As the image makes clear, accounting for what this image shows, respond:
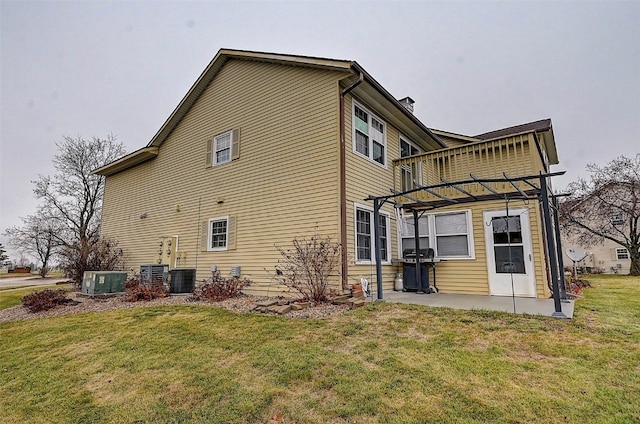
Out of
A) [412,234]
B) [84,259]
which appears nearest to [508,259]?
[412,234]

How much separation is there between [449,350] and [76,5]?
19779 mm

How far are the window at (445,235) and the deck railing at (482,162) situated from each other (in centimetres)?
74

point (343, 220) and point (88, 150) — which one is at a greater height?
point (88, 150)

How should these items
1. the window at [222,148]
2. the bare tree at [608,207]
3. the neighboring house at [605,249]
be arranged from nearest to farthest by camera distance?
the window at [222,148], the bare tree at [608,207], the neighboring house at [605,249]

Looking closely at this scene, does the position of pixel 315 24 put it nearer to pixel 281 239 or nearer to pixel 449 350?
pixel 281 239

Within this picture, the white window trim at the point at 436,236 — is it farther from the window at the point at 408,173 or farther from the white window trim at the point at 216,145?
the white window trim at the point at 216,145

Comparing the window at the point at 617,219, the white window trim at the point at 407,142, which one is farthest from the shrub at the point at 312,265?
the window at the point at 617,219

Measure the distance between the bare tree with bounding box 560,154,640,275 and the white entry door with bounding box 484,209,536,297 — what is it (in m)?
14.9

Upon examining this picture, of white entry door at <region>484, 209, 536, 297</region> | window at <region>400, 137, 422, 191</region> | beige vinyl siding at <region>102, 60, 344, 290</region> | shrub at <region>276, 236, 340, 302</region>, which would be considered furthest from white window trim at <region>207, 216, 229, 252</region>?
white entry door at <region>484, 209, 536, 297</region>

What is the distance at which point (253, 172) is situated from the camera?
970cm

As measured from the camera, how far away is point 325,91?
27.5 ft

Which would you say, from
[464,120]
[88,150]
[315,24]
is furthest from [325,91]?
[464,120]

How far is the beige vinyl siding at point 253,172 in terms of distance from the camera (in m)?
8.21

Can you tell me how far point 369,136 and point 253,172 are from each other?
3.52 m
